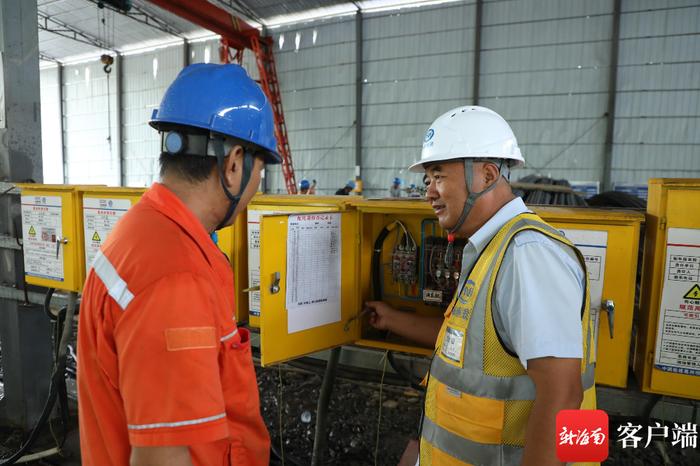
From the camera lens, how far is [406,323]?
2238 mm

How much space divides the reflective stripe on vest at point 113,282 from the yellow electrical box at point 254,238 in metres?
1.40

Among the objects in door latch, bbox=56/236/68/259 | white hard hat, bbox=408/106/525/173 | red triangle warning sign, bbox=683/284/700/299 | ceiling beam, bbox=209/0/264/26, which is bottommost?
door latch, bbox=56/236/68/259

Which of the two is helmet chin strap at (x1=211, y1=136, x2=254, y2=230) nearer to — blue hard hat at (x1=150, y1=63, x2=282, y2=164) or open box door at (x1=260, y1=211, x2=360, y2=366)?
blue hard hat at (x1=150, y1=63, x2=282, y2=164)

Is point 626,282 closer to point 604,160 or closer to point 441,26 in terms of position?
point 604,160

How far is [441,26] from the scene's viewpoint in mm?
10773

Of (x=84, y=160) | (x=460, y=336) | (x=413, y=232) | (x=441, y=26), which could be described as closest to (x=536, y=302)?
(x=460, y=336)

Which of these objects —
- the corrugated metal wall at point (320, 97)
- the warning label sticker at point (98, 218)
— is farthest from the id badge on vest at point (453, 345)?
the corrugated metal wall at point (320, 97)

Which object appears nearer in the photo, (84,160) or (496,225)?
(496,225)

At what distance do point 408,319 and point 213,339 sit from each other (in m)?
1.43

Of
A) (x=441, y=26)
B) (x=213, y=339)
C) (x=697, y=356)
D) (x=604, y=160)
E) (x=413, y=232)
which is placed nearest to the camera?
(x=213, y=339)

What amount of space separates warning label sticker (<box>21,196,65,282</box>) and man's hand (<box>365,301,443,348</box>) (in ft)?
7.36

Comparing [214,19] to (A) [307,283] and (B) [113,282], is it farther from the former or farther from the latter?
(B) [113,282]

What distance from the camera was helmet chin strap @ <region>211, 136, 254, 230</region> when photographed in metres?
1.13

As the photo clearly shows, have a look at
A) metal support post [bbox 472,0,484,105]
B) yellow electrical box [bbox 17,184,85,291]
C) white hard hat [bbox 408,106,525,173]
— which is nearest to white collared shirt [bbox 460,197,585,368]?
white hard hat [bbox 408,106,525,173]
